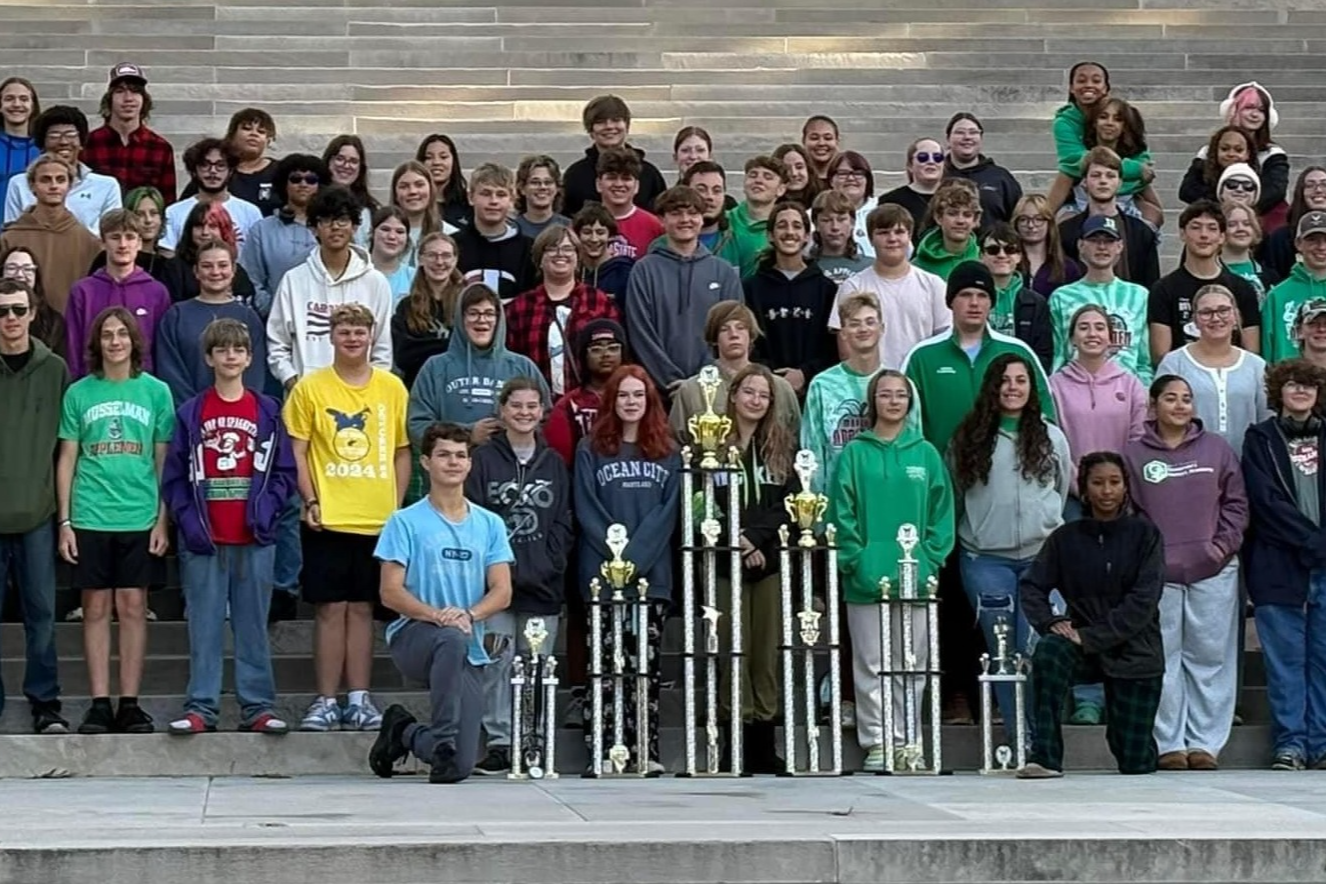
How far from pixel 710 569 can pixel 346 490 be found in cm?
178

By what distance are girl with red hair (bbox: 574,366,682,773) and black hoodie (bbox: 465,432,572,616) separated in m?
0.12

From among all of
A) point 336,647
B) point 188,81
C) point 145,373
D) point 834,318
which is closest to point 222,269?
point 145,373

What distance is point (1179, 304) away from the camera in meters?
14.5

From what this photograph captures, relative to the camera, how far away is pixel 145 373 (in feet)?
42.1

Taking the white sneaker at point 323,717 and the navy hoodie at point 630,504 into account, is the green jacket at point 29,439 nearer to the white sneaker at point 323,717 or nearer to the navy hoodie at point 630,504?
the white sneaker at point 323,717

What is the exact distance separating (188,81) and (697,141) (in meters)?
6.18

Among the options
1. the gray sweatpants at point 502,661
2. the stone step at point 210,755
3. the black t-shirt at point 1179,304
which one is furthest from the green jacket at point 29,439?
the black t-shirt at point 1179,304

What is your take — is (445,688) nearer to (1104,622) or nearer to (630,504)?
(630,504)

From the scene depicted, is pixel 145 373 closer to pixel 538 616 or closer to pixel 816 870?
pixel 538 616

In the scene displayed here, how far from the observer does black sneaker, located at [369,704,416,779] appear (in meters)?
11.8

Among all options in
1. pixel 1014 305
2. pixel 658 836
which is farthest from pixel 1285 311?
pixel 658 836

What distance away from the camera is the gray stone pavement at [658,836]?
8.98 metres

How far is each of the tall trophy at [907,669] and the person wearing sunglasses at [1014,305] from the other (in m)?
2.10

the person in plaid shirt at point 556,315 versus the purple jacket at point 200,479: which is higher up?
the person in plaid shirt at point 556,315
